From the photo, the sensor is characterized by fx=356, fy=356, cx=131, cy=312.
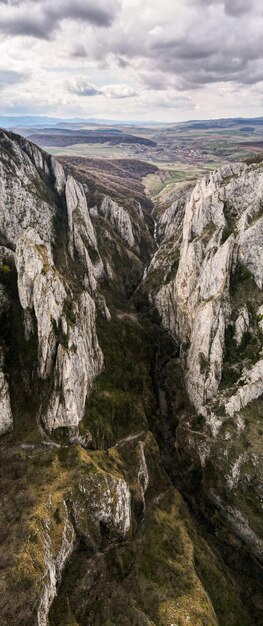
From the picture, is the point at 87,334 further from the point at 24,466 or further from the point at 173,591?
the point at 173,591

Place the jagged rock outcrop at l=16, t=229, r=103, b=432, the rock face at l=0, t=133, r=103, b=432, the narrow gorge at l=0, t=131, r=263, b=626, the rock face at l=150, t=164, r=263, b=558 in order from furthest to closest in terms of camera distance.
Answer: the rock face at l=150, t=164, r=263, b=558
the jagged rock outcrop at l=16, t=229, r=103, b=432
the rock face at l=0, t=133, r=103, b=432
the narrow gorge at l=0, t=131, r=263, b=626

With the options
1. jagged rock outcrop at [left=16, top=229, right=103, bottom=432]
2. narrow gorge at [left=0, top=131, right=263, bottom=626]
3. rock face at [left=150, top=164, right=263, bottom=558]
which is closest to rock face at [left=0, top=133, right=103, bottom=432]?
jagged rock outcrop at [left=16, top=229, right=103, bottom=432]

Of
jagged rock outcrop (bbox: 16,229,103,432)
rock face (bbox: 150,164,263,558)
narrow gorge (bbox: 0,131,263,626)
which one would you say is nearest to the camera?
narrow gorge (bbox: 0,131,263,626)

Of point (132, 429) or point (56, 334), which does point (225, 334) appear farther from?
point (56, 334)

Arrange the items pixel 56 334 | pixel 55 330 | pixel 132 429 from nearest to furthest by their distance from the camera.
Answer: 1. pixel 56 334
2. pixel 55 330
3. pixel 132 429

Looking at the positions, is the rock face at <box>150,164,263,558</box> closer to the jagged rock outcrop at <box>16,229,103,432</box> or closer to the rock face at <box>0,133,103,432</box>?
the rock face at <box>0,133,103,432</box>

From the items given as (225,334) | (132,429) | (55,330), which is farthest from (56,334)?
(225,334)

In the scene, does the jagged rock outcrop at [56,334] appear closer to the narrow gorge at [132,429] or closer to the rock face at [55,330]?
the rock face at [55,330]
